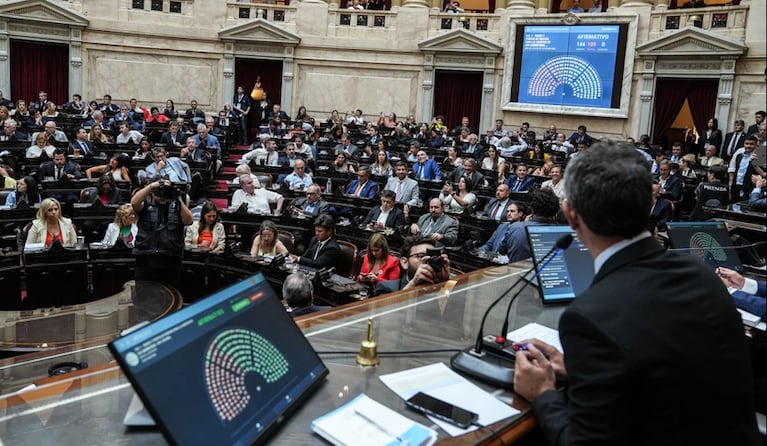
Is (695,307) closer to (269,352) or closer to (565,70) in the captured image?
(269,352)

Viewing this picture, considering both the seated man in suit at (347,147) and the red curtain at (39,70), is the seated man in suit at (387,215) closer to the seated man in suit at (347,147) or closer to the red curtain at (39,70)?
the seated man in suit at (347,147)

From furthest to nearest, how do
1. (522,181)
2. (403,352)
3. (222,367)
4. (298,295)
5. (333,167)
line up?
(333,167), (522,181), (298,295), (403,352), (222,367)

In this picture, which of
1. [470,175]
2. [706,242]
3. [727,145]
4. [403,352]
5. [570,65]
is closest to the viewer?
[403,352]

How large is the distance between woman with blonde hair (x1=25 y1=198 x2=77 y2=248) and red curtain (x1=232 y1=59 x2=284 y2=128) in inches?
516

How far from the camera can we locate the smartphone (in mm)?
1795

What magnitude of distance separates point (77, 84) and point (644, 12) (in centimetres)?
1569

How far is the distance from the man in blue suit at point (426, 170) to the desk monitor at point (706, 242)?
8.51 m

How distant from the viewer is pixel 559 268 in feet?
9.51

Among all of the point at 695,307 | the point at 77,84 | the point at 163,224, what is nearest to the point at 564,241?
the point at 695,307

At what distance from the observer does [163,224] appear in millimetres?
6273

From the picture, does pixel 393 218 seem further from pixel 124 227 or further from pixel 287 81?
pixel 287 81

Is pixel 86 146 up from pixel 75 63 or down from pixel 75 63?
down

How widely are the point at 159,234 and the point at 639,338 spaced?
555 centimetres

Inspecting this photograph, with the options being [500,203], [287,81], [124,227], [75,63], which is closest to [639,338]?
[124,227]
